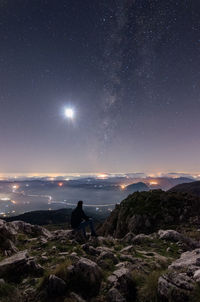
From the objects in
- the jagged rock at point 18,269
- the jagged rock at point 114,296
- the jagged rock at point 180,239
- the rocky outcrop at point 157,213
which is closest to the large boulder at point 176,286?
the jagged rock at point 114,296

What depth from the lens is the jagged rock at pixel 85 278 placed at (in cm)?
605

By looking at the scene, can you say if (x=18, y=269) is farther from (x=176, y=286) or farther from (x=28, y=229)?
(x=28, y=229)

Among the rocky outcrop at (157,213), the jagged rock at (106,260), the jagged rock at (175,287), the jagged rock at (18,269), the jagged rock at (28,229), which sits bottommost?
the rocky outcrop at (157,213)

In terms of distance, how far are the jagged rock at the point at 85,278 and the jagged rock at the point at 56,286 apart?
1.23ft

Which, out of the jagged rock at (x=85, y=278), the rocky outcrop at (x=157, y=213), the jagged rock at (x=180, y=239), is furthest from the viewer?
the rocky outcrop at (x=157, y=213)

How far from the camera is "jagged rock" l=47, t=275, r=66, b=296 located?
5.78 m

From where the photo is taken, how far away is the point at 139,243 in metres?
16.3

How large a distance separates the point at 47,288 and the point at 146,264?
527cm

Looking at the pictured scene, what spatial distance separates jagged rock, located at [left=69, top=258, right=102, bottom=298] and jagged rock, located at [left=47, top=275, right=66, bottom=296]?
0.37 meters

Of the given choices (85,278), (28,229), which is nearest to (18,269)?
(85,278)

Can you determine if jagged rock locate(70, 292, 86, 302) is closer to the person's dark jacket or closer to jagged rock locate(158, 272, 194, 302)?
jagged rock locate(158, 272, 194, 302)

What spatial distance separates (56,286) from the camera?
5863 millimetres

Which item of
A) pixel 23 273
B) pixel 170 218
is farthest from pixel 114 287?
pixel 170 218

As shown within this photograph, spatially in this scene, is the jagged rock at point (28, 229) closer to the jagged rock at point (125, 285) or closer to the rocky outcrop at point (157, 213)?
the jagged rock at point (125, 285)
